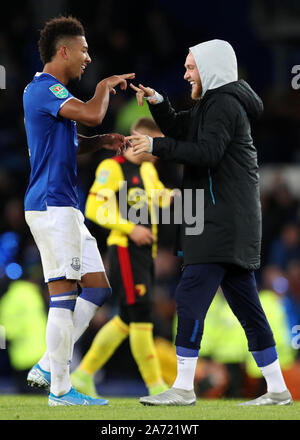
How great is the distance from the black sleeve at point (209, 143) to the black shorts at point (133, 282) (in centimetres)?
213

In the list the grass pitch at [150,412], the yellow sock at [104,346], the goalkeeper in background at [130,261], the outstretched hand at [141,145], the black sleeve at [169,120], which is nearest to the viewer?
the grass pitch at [150,412]

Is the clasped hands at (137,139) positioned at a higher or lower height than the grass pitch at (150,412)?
higher

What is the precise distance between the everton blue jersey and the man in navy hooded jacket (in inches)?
14.9

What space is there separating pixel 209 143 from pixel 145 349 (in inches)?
97.1

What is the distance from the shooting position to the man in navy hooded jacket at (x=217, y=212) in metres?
5.30

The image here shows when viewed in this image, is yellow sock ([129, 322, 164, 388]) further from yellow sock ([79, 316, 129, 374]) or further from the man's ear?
the man's ear

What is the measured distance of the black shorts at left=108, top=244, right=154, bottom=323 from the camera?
725 cm

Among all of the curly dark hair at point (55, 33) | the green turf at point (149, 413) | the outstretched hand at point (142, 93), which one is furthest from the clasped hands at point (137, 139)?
the green turf at point (149, 413)

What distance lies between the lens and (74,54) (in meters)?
5.54

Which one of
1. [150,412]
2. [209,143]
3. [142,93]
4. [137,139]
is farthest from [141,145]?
[150,412]

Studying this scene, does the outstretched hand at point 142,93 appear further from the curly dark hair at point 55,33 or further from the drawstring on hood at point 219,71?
the curly dark hair at point 55,33

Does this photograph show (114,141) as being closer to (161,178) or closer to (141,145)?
(141,145)

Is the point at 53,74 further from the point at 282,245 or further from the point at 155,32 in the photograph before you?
the point at 155,32

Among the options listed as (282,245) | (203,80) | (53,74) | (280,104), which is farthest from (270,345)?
(280,104)
